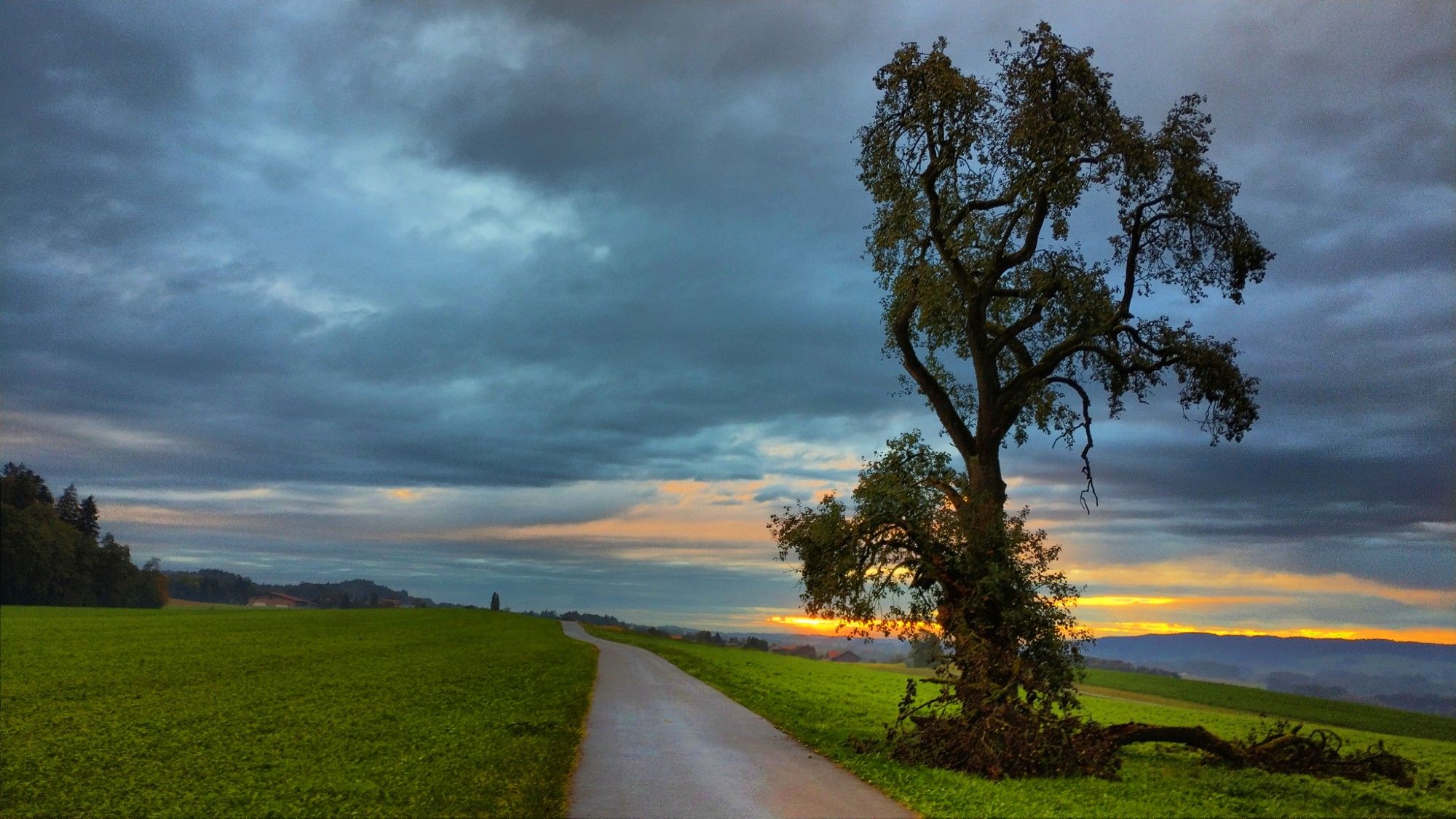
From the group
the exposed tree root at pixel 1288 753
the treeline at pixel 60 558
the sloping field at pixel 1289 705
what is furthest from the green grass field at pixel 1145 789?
the treeline at pixel 60 558

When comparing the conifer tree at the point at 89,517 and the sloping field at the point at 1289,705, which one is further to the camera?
the conifer tree at the point at 89,517

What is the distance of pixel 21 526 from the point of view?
106m

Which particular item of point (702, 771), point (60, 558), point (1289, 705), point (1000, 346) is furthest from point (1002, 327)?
point (60, 558)

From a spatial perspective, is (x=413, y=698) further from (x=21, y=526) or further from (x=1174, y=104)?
(x=21, y=526)

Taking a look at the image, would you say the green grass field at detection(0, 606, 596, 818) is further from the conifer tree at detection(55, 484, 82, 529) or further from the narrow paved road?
the conifer tree at detection(55, 484, 82, 529)

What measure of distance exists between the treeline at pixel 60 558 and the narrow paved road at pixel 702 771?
11956 cm

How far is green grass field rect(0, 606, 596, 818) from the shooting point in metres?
12.7

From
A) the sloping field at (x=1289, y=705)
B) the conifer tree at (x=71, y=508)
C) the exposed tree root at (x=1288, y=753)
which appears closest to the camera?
the exposed tree root at (x=1288, y=753)

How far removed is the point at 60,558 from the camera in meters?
112

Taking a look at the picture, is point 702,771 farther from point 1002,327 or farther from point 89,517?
point 89,517

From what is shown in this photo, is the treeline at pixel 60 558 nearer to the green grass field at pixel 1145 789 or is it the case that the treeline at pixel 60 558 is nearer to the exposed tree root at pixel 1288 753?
the green grass field at pixel 1145 789

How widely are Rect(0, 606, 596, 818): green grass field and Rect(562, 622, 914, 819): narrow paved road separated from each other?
70 cm

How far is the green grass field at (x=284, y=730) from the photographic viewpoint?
501 inches

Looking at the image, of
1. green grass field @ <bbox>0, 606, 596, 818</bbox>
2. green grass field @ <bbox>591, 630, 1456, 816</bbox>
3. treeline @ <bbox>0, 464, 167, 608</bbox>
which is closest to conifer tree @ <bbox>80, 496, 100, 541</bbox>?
treeline @ <bbox>0, 464, 167, 608</bbox>
